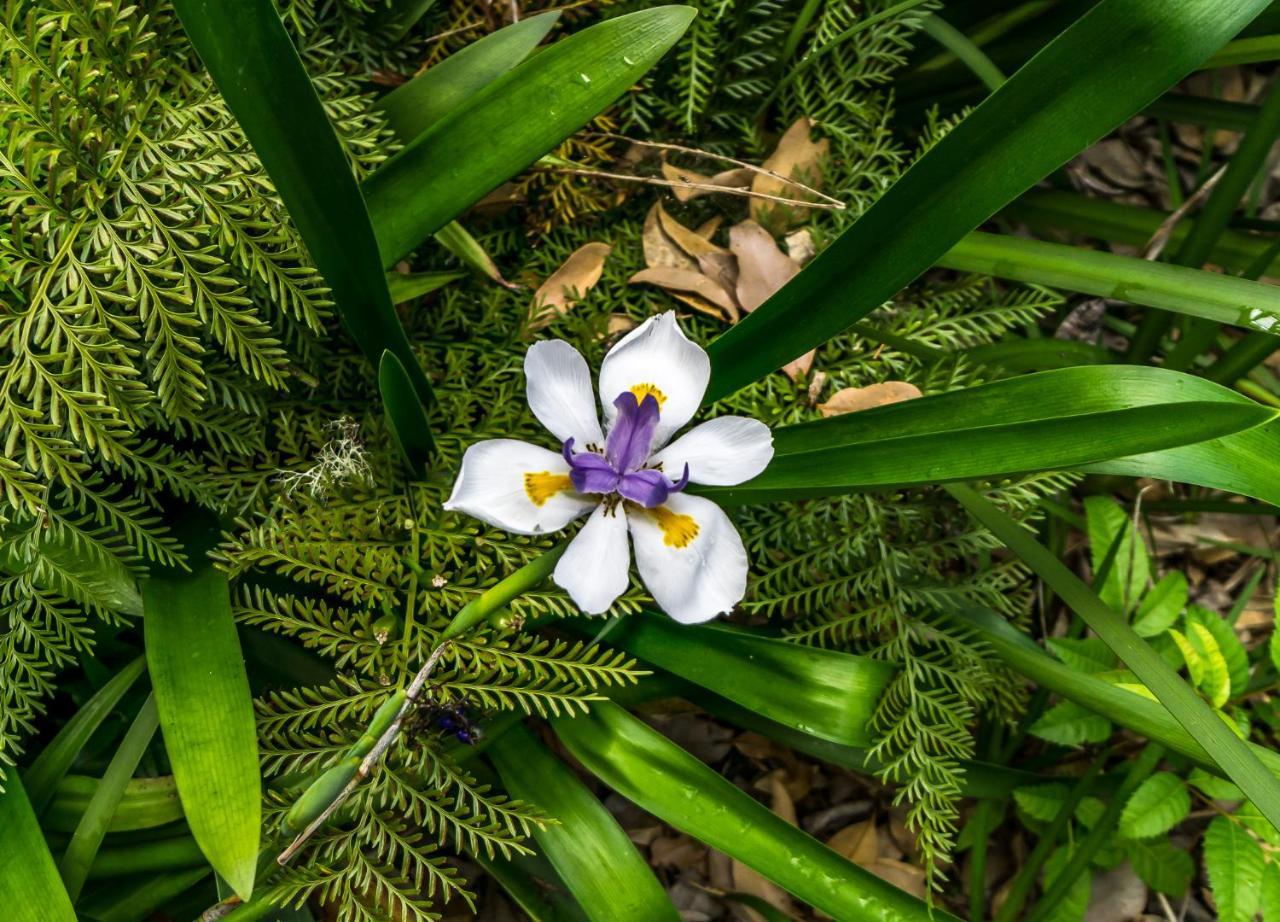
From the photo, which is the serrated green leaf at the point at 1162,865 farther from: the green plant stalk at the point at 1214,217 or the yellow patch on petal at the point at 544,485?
the yellow patch on petal at the point at 544,485

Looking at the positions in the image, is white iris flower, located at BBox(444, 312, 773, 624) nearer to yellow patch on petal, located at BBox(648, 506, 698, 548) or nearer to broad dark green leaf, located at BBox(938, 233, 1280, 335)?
yellow patch on petal, located at BBox(648, 506, 698, 548)

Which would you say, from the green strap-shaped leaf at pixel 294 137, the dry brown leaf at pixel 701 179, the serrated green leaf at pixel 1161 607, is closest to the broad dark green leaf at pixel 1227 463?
the serrated green leaf at pixel 1161 607

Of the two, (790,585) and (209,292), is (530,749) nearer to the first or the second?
(790,585)


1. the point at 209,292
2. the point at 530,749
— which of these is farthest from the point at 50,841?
the point at 209,292

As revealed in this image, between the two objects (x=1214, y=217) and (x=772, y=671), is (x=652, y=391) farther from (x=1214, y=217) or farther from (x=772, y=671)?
(x=1214, y=217)

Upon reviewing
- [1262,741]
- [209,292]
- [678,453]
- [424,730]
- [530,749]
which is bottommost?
[1262,741]
